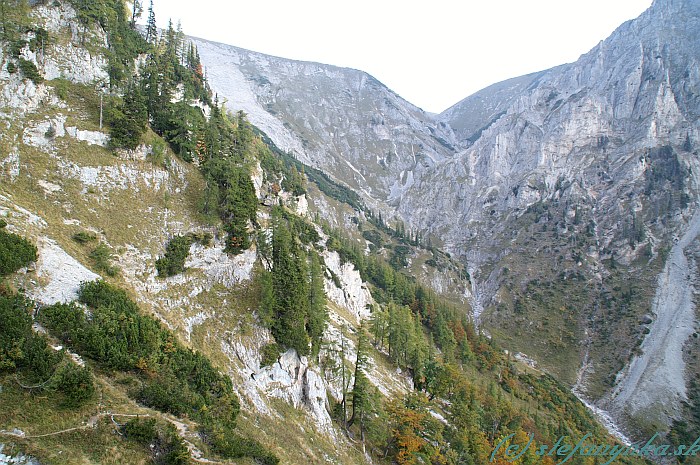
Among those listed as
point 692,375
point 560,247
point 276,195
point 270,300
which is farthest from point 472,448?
point 560,247

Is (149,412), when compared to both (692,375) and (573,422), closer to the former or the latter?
(573,422)

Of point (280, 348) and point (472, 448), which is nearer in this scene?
point (280, 348)

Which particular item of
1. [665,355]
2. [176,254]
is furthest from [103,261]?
[665,355]

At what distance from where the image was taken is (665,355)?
4712 inches

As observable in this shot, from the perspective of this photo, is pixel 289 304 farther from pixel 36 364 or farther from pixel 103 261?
pixel 36 364

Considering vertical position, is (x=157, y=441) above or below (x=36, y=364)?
below

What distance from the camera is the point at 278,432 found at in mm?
34250

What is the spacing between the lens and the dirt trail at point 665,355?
10488cm

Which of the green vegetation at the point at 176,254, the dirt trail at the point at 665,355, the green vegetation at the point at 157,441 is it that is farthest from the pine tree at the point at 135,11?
the dirt trail at the point at 665,355

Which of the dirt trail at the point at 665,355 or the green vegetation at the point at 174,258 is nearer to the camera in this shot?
the green vegetation at the point at 174,258

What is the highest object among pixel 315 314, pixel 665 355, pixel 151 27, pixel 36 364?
pixel 151 27

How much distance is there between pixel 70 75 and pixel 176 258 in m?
31.4

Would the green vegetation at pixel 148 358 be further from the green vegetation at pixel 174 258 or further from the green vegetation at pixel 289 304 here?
the green vegetation at pixel 289 304

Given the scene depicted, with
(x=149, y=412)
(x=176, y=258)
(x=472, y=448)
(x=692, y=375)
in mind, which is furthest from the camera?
(x=692, y=375)
